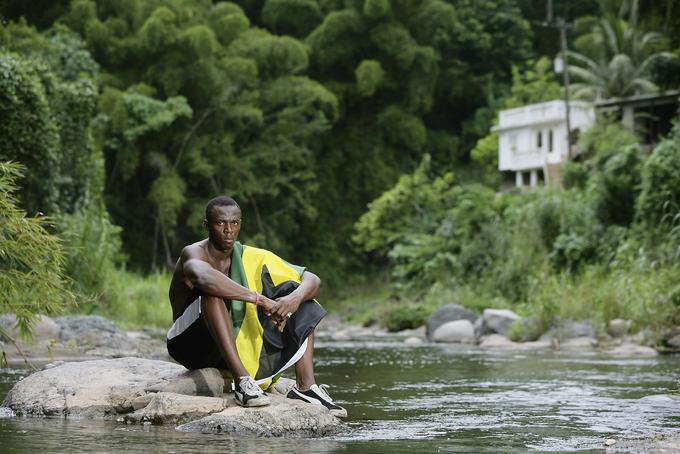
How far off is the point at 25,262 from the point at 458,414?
2.94 meters

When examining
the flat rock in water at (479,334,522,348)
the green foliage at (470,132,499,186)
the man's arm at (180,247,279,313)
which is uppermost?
the green foliage at (470,132,499,186)

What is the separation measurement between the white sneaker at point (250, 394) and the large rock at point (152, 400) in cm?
4

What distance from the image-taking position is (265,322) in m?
6.64

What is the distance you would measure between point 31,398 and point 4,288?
71 centimetres

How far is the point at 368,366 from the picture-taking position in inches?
500

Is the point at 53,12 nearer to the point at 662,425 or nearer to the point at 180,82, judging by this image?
the point at 180,82

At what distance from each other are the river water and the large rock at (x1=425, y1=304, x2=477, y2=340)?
7700mm

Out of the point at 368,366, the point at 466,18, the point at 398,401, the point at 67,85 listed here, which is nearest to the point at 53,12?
the point at 67,85

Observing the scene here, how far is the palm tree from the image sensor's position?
4394cm

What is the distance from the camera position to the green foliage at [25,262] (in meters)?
6.89

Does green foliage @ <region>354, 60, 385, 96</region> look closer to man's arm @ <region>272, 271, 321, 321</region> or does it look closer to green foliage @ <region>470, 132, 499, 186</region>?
green foliage @ <region>470, 132, 499, 186</region>

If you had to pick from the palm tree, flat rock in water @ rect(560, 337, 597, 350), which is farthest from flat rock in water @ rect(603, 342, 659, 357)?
the palm tree

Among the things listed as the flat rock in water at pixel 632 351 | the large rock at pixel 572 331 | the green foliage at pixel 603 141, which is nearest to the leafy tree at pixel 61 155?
the large rock at pixel 572 331

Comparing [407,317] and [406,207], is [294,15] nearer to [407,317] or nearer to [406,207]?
[406,207]
